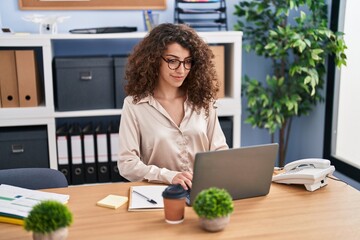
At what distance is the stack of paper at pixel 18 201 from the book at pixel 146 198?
0.79 feet

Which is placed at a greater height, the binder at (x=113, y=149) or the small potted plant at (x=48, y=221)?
the small potted plant at (x=48, y=221)

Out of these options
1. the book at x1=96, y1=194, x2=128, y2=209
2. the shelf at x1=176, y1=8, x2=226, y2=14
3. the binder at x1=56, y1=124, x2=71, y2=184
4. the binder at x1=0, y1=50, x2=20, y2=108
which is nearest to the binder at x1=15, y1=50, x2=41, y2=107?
the binder at x1=0, y1=50, x2=20, y2=108

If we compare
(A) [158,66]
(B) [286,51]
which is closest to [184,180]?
(A) [158,66]

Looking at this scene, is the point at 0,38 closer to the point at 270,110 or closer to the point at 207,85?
the point at 207,85

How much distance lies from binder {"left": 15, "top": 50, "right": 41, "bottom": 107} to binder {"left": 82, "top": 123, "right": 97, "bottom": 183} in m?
0.37

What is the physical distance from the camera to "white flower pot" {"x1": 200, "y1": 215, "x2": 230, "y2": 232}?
1217 mm

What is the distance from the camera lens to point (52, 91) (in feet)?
8.71

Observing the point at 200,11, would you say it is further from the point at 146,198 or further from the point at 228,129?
the point at 146,198

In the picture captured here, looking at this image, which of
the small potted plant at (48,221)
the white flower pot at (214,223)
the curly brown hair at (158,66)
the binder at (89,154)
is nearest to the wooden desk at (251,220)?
Answer: the white flower pot at (214,223)

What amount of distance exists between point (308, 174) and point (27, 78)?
6.00 ft

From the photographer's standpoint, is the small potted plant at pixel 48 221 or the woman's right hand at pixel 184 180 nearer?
the small potted plant at pixel 48 221

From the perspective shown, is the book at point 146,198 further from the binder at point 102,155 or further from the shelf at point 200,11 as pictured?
the shelf at point 200,11

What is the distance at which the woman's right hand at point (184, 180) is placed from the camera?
1.50 m

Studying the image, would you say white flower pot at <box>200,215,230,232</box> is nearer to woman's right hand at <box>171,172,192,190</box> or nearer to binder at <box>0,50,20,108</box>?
woman's right hand at <box>171,172,192,190</box>
